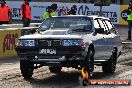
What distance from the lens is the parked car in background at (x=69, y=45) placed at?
10.8 meters

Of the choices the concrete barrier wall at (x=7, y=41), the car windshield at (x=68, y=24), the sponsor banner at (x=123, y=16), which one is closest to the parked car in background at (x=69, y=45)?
the car windshield at (x=68, y=24)

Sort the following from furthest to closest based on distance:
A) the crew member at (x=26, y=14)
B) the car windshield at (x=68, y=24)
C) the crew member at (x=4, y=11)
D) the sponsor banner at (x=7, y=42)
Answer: the crew member at (x=26, y=14) < the crew member at (x=4, y=11) < the sponsor banner at (x=7, y=42) < the car windshield at (x=68, y=24)

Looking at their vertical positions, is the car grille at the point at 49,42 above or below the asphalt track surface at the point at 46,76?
above

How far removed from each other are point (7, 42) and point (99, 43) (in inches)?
224

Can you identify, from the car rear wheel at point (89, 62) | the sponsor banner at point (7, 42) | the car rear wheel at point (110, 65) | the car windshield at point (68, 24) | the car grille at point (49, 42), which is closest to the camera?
the car grille at point (49, 42)

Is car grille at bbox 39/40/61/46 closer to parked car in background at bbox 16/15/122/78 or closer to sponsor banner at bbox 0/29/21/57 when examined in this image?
parked car in background at bbox 16/15/122/78

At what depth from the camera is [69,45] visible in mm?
10836

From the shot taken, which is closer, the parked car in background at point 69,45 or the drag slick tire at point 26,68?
the parked car in background at point 69,45

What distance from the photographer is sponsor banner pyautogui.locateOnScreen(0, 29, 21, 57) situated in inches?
663

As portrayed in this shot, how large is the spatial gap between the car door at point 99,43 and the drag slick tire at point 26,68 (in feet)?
5.50

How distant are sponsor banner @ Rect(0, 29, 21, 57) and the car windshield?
4.52 metres

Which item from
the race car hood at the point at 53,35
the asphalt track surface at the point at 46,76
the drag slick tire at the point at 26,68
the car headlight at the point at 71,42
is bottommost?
the asphalt track surface at the point at 46,76

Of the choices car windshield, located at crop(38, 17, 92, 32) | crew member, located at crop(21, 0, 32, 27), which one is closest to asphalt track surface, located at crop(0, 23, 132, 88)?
car windshield, located at crop(38, 17, 92, 32)

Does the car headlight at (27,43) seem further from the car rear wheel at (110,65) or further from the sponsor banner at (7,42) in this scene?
the sponsor banner at (7,42)
